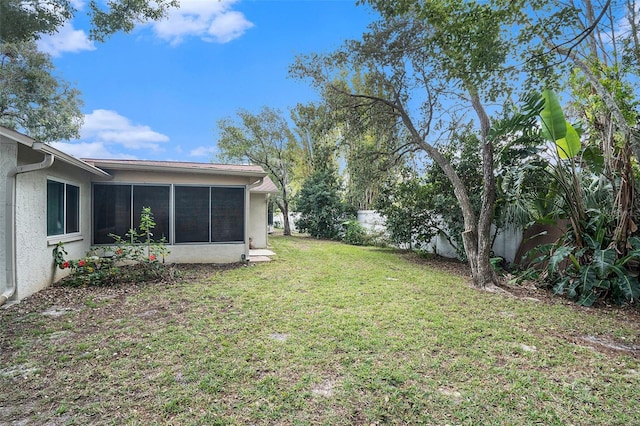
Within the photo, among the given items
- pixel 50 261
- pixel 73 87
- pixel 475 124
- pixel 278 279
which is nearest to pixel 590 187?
pixel 475 124

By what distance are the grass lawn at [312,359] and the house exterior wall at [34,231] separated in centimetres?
33

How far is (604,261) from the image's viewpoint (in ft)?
17.3

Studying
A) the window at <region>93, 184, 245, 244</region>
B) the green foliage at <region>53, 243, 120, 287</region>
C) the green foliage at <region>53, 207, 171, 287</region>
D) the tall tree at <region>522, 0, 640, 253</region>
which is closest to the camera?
the tall tree at <region>522, 0, 640, 253</region>

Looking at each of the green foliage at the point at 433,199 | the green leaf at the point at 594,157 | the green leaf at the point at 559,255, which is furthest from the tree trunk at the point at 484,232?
the green foliage at the point at 433,199

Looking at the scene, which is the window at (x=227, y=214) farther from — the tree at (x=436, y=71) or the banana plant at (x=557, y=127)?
the banana plant at (x=557, y=127)

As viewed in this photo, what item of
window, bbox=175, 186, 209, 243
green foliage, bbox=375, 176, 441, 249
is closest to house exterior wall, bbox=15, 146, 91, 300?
window, bbox=175, 186, 209, 243

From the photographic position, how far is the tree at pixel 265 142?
62.3 ft

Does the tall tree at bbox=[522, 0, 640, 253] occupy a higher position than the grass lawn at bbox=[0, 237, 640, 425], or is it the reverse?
the tall tree at bbox=[522, 0, 640, 253]

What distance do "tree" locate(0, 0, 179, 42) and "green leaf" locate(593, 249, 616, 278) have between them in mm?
9828

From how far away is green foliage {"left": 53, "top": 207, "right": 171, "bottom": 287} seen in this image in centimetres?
618

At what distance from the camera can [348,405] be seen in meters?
2.50

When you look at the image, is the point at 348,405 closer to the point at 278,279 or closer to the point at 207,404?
the point at 207,404

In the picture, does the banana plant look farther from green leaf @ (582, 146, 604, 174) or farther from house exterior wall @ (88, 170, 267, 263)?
house exterior wall @ (88, 170, 267, 263)

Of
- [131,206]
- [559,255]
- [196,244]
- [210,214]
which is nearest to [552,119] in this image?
[559,255]
